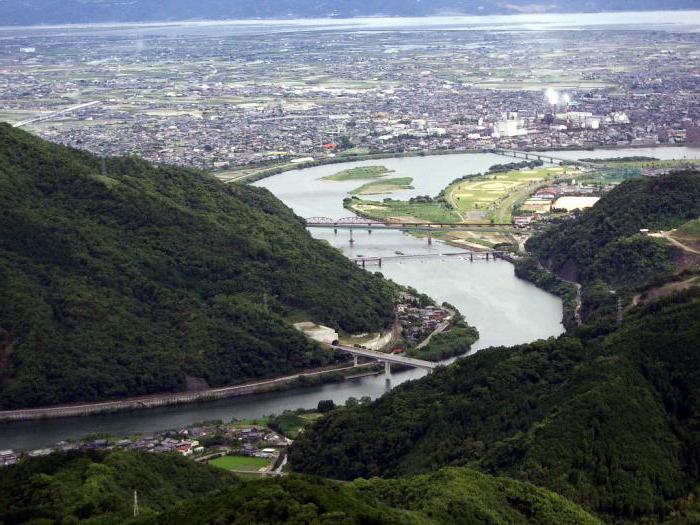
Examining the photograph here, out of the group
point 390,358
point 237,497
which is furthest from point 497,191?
point 237,497

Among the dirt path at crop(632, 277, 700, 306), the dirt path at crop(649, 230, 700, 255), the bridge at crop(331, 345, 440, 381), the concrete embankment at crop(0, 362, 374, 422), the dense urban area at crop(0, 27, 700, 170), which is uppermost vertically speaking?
the dirt path at crop(632, 277, 700, 306)

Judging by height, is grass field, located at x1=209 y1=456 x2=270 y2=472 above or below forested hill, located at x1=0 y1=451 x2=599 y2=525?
below

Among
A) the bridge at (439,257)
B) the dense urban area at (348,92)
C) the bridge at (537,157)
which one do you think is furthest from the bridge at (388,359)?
the dense urban area at (348,92)

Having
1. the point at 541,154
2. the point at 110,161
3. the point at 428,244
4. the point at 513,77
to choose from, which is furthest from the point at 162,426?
the point at 513,77

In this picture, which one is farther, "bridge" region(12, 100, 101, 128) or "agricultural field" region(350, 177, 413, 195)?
"bridge" region(12, 100, 101, 128)

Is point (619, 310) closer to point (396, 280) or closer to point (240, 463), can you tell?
point (240, 463)

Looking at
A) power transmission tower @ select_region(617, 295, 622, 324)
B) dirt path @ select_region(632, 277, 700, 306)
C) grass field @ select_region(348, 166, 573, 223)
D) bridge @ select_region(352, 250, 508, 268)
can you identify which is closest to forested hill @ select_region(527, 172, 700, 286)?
bridge @ select_region(352, 250, 508, 268)

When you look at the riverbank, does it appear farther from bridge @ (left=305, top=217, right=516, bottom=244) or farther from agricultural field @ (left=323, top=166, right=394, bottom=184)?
bridge @ (left=305, top=217, right=516, bottom=244)

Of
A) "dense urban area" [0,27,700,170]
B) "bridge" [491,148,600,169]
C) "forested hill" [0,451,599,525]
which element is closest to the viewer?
"forested hill" [0,451,599,525]
